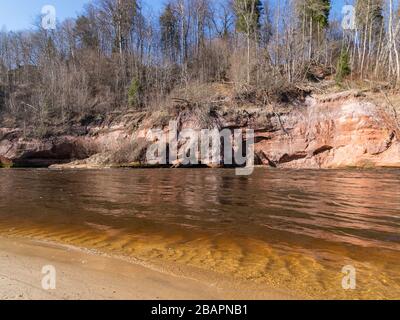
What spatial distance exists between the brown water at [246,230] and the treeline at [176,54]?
19885mm

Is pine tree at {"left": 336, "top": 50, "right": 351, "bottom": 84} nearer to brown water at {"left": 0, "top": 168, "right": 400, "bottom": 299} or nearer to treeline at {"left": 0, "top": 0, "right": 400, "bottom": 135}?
treeline at {"left": 0, "top": 0, "right": 400, "bottom": 135}

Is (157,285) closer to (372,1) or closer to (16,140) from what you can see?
(16,140)

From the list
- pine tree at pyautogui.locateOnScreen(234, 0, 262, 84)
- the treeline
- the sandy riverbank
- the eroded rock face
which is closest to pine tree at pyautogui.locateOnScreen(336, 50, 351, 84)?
the treeline

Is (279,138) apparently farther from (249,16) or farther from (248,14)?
(249,16)

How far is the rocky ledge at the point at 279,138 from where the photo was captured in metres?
22.5

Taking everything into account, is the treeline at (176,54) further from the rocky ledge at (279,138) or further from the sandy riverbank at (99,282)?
the sandy riverbank at (99,282)

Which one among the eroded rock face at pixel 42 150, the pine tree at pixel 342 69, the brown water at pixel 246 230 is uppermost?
the pine tree at pixel 342 69

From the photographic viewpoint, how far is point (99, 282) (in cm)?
411

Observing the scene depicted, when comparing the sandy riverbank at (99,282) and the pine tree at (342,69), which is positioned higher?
the pine tree at (342,69)

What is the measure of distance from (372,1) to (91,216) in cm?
3721

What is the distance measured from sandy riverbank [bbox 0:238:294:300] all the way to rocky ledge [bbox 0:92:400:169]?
20848 millimetres

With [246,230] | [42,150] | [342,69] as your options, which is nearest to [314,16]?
[342,69]

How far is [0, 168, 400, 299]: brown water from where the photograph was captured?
4.80 m

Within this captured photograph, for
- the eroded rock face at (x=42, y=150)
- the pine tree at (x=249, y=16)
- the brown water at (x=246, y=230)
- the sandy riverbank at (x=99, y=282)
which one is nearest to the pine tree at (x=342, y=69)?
the pine tree at (x=249, y=16)
